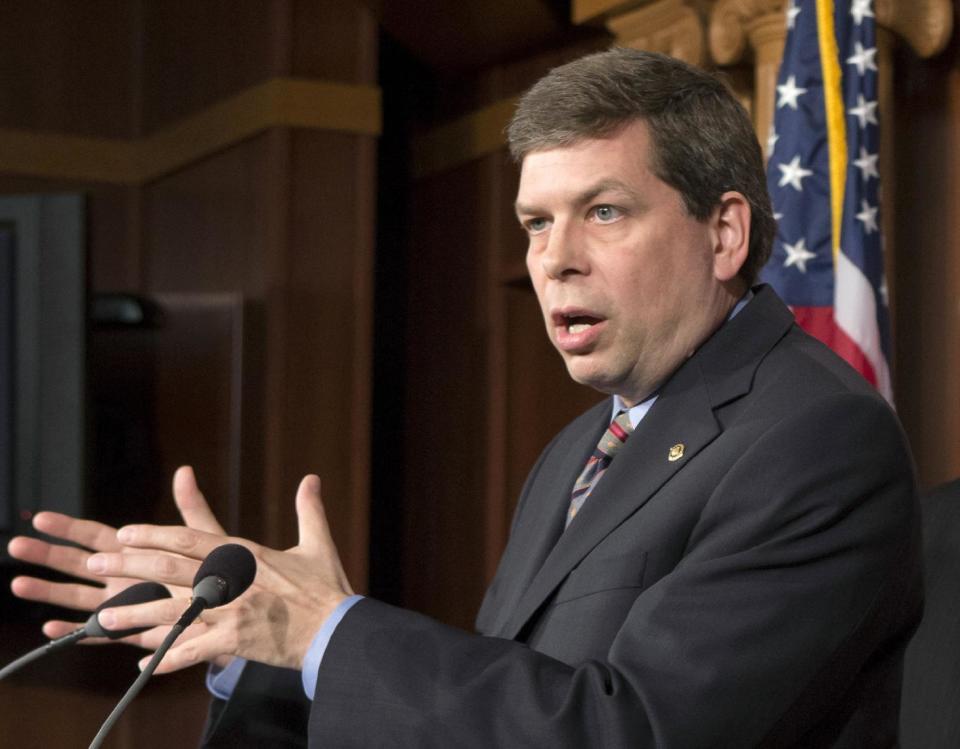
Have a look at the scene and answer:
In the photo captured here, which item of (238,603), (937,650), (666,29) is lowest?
(937,650)

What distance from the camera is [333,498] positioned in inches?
192

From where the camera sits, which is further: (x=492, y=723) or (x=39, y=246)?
(x=39, y=246)

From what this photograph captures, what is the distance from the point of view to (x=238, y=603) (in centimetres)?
170

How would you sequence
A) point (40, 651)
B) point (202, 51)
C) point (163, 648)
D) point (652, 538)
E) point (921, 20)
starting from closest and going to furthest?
point (163, 648), point (40, 651), point (652, 538), point (921, 20), point (202, 51)

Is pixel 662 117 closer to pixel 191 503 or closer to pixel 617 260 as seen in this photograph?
pixel 617 260

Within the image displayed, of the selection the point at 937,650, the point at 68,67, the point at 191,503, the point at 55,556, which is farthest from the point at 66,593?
the point at 68,67

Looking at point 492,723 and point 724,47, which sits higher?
point 724,47

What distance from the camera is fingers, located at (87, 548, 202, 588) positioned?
176 cm

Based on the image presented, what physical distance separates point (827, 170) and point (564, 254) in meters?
1.46

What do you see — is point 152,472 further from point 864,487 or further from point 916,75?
point 864,487

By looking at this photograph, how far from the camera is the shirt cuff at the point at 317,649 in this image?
68.5 inches

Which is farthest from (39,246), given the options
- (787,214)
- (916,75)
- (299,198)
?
(916,75)

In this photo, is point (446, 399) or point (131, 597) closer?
point (131, 597)

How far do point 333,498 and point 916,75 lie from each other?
2345 mm
